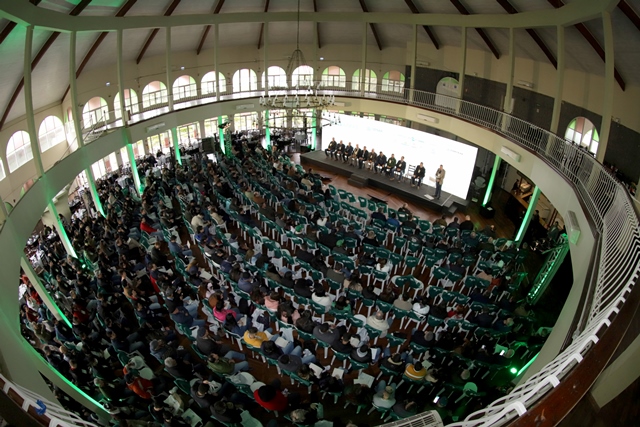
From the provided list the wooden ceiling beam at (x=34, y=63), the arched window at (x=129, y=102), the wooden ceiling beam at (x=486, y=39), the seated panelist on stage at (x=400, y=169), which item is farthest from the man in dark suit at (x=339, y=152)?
the wooden ceiling beam at (x=34, y=63)

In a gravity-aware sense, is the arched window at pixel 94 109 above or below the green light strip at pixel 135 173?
above

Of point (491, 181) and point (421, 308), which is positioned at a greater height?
point (491, 181)

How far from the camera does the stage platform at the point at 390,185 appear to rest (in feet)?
54.6

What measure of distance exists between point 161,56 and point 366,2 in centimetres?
1101

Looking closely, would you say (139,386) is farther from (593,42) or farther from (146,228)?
(593,42)

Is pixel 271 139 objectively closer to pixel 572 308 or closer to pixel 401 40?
pixel 401 40

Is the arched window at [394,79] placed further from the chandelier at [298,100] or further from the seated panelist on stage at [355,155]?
the seated panelist on stage at [355,155]

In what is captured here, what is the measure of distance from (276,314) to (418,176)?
34.7 ft

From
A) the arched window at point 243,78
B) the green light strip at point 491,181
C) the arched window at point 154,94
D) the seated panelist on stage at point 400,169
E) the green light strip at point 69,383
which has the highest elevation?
the arched window at point 243,78

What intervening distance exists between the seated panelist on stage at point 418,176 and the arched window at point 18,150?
15118mm

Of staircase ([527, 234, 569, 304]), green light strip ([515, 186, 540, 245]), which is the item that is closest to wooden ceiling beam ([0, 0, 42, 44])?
staircase ([527, 234, 569, 304])

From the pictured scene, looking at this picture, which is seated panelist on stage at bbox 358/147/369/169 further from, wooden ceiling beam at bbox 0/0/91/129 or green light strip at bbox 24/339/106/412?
green light strip at bbox 24/339/106/412

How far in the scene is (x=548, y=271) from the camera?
36.7 ft

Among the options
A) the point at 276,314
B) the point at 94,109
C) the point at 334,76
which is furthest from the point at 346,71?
the point at 276,314
